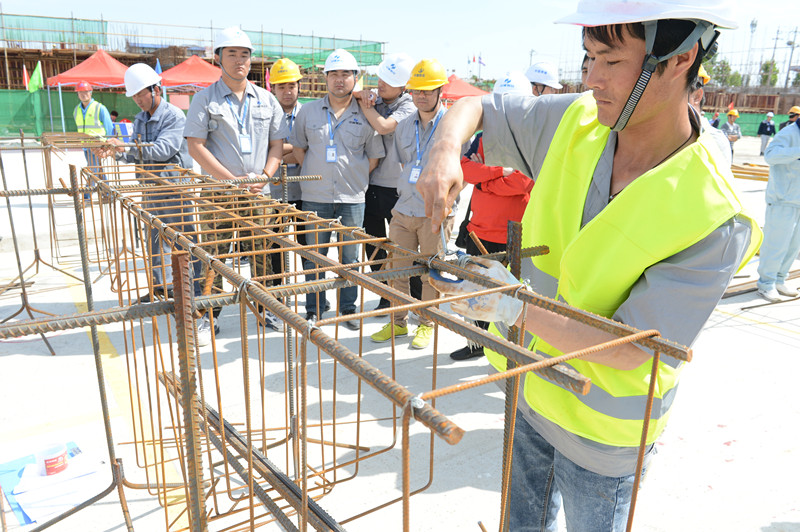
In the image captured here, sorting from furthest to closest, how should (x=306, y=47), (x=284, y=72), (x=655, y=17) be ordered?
(x=306, y=47) → (x=284, y=72) → (x=655, y=17)

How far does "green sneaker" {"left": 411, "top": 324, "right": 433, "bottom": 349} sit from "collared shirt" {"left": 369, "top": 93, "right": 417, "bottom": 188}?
1.39 meters

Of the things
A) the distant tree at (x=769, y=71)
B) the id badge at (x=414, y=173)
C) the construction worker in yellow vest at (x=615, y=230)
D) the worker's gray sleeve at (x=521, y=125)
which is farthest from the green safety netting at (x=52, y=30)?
the distant tree at (x=769, y=71)

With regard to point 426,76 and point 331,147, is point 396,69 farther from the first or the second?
point 331,147

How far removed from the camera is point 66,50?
91.0 feet

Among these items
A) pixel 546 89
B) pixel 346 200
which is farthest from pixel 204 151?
pixel 546 89

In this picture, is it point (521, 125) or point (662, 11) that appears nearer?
point (662, 11)

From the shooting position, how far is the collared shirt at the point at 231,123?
423cm

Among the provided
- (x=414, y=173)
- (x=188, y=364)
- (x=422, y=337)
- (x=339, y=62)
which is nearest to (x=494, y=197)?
(x=414, y=173)

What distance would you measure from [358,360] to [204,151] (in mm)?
3762

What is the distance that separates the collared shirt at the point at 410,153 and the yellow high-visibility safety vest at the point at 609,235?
2.61m

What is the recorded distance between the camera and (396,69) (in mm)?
4754

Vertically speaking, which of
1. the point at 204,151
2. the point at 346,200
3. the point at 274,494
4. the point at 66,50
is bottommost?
the point at 274,494

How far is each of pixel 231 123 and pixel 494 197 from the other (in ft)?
6.94

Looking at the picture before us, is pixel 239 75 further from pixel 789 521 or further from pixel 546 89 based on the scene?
pixel 789 521
